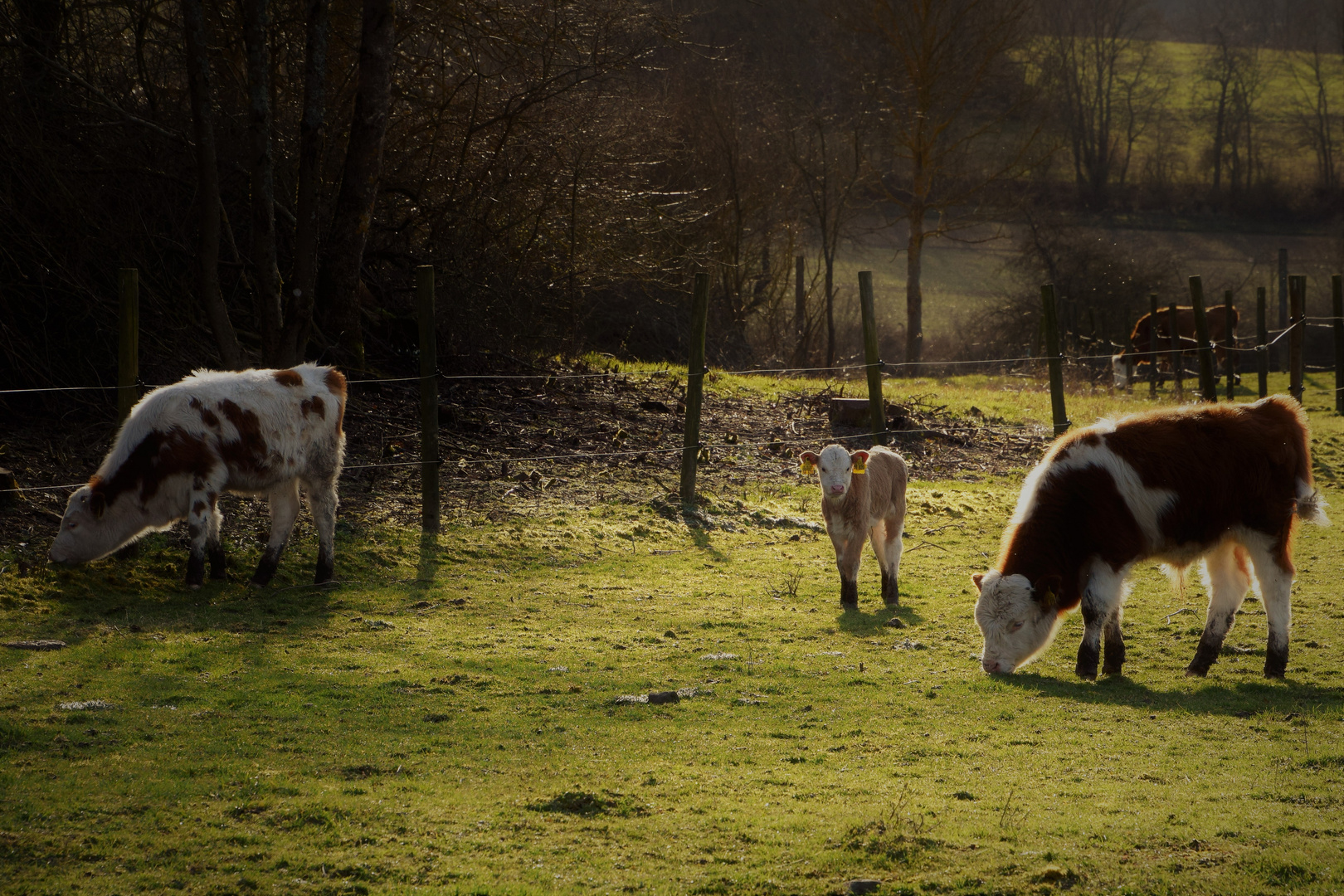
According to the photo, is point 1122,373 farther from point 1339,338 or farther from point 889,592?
point 889,592

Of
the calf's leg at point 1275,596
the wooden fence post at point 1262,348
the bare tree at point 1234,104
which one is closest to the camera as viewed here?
the calf's leg at point 1275,596

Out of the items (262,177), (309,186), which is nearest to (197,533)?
(262,177)

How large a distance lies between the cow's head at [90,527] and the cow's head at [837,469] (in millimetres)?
4773

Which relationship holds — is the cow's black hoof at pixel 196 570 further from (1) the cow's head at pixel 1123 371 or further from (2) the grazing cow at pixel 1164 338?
(1) the cow's head at pixel 1123 371

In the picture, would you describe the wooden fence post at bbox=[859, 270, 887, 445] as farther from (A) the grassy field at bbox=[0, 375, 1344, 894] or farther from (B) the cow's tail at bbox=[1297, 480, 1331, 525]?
(B) the cow's tail at bbox=[1297, 480, 1331, 525]

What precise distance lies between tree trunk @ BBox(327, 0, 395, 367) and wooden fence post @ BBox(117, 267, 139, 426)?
3.62 metres

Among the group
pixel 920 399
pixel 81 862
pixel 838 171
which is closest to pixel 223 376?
pixel 81 862

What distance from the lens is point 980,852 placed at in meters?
3.74

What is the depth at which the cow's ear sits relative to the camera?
5848 millimetres

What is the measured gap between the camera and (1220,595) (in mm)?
6203

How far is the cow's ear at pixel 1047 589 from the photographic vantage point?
585 centimetres

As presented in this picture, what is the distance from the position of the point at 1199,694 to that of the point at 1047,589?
0.93 m

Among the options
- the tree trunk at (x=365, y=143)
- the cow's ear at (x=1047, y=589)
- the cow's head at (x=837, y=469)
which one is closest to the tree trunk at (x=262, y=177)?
the tree trunk at (x=365, y=143)

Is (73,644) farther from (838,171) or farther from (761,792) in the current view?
(838,171)
